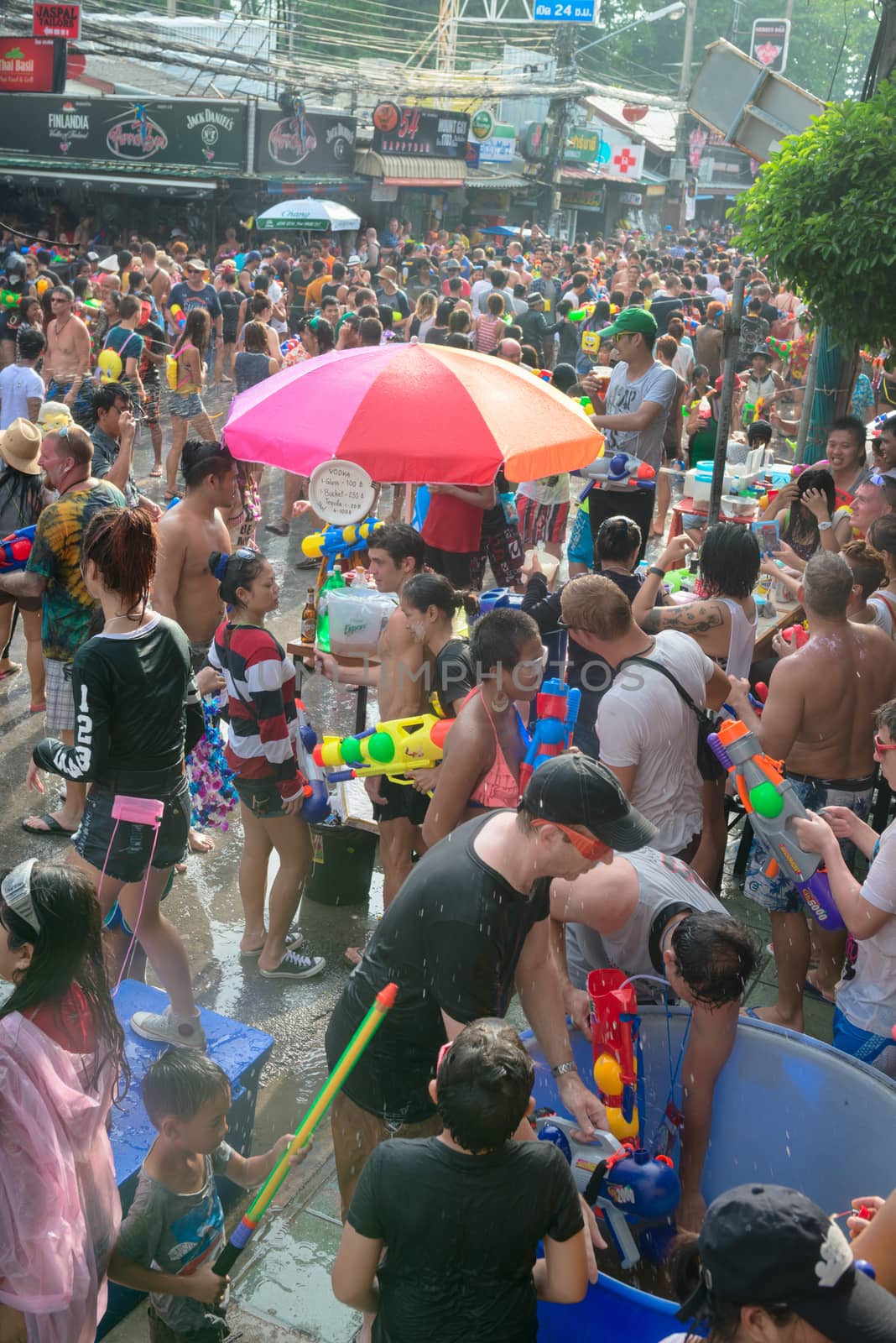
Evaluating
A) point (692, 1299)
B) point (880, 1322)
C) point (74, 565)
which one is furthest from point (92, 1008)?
point (74, 565)

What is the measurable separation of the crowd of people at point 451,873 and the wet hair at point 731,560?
0.05ft

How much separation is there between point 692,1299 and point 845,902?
5.81 ft

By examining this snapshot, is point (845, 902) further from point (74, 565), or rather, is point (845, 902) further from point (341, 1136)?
point (74, 565)

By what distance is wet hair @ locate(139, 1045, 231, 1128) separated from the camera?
2.78 meters

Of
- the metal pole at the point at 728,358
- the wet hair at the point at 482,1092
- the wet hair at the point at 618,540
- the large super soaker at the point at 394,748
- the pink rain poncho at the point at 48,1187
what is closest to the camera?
the wet hair at the point at 482,1092

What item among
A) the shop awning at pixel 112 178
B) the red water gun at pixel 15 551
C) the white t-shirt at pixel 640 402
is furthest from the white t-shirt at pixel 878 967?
the shop awning at pixel 112 178

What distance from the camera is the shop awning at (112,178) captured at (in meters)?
26.2

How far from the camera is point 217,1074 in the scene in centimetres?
286

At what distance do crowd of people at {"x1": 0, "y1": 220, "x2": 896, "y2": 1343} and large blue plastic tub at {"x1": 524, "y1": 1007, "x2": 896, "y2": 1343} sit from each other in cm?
14

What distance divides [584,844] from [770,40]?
39.2 meters

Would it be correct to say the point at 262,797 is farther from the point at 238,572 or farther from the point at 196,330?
the point at 196,330

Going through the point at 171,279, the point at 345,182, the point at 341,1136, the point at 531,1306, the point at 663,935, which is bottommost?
the point at 341,1136

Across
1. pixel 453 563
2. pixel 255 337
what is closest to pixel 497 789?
pixel 453 563

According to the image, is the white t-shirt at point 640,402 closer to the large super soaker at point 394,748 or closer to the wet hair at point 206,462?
the wet hair at point 206,462
